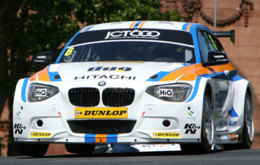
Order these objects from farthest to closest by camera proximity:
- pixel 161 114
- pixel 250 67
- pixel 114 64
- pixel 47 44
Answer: pixel 250 67
pixel 47 44
pixel 114 64
pixel 161 114

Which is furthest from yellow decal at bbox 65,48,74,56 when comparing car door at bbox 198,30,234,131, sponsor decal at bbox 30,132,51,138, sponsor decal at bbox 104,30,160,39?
car door at bbox 198,30,234,131

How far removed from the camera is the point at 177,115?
350 inches

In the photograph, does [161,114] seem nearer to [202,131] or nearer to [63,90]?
[202,131]

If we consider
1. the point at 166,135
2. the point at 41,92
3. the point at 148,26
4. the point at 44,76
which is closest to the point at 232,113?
the point at 148,26

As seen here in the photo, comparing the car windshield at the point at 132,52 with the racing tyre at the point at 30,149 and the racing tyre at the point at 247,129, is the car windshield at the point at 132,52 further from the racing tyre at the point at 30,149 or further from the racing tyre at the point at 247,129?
the racing tyre at the point at 247,129

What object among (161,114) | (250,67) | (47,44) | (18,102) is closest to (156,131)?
(161,114)

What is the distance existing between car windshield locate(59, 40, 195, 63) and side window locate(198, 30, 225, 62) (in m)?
0.33

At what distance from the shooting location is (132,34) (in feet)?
34.4

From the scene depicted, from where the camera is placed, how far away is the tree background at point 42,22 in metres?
21.1

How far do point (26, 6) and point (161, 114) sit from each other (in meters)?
13.2

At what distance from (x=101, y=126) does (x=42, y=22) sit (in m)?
12.6

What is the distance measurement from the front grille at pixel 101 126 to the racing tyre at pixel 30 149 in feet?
2.66

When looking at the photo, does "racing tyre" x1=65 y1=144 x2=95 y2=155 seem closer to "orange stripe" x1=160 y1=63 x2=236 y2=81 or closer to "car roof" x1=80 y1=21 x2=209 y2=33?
"car roof" x1=80 y1=21 x2=209 y2=33

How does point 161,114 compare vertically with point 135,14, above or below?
above
